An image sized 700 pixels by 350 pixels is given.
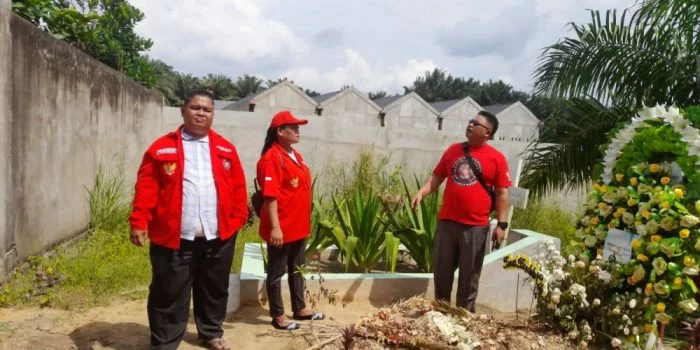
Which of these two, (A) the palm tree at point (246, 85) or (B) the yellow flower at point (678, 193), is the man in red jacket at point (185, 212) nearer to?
(B) the yellow flower at point (678, 193)

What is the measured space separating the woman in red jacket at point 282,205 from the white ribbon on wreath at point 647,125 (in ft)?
6.35

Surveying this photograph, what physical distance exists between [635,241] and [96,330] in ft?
10.7

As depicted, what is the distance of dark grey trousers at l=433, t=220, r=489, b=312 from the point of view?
12.2 feet

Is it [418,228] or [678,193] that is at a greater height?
[678,193]

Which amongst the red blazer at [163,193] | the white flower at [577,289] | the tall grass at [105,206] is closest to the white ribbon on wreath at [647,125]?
the white flower at [577,289]

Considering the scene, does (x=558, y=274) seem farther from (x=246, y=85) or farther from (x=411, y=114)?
(x=246, y=85)

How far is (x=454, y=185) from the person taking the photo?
12.3 ft

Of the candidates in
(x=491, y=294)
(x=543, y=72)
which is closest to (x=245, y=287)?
(x=491, y=294)

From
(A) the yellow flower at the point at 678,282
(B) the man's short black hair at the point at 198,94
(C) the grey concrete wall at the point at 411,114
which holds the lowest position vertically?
(A) the yellow flower at the point at 678,282

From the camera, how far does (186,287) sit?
9.88 feet

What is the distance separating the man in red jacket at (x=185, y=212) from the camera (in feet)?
9.39

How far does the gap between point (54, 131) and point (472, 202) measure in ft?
12.8

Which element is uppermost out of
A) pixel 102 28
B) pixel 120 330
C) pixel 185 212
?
pixel 102 28

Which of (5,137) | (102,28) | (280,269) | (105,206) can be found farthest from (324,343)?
(102,28)
